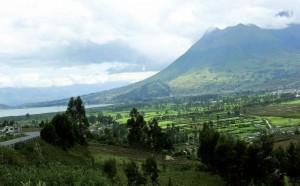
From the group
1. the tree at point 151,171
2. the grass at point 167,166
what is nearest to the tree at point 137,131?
the grass at point 167,166

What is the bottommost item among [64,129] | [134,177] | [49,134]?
[134,177]

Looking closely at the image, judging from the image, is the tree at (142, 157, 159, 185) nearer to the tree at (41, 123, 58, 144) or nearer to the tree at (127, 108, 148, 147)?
the tree at (41, 123, 58, 144)

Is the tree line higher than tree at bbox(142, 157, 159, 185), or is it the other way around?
the tree line

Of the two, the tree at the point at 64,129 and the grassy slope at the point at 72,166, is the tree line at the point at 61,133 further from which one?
the grassy slope at the point at 72,166

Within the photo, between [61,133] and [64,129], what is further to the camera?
[64,129]

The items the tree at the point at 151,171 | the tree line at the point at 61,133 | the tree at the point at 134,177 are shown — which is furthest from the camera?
the tree line at the point at 61,133

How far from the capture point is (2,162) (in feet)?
139

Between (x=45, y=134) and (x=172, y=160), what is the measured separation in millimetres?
33547

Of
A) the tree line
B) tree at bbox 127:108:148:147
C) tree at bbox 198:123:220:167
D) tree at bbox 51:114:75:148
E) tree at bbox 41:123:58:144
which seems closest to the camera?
tree at bbox 41:123:58:144

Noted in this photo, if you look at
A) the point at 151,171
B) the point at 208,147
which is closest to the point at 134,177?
the point at 151,171

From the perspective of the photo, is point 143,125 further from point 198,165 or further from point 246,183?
point 246,183

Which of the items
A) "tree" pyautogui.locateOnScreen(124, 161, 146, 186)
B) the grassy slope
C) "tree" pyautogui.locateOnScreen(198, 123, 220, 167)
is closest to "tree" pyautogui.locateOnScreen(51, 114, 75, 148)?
the grassy slope

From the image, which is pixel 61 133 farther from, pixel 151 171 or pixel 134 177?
pixel 134 177

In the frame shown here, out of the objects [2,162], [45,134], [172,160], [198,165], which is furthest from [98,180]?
[172,160]
